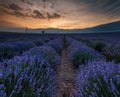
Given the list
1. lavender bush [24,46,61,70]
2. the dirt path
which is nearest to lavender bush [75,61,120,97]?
the dirt path

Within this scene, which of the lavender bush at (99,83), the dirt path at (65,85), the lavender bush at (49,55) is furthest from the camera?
the lavender bush at (49,55)

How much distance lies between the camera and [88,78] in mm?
2410

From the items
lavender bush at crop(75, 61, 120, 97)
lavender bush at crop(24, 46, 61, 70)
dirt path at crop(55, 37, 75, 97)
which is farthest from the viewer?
lavender bush at crop(24, 46, 61, 70)

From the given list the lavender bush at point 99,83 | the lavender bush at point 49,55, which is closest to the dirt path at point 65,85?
the lavender bush at point 49,55

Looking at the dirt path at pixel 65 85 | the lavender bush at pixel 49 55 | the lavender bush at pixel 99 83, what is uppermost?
the lavender bush at pixel 99 83

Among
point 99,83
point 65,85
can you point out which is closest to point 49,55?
point 65,85

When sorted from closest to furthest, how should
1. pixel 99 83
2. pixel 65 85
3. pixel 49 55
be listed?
pixel 99 83 → pixel 65 85 → pixel 49 55

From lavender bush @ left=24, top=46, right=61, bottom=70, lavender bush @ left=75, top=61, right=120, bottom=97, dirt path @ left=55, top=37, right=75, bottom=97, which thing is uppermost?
lavender bush @ left=75, top=61, right=120, bottom=97

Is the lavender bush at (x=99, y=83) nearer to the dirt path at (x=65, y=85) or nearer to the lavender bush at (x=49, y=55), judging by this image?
the dirt path at (x=65, y=85)

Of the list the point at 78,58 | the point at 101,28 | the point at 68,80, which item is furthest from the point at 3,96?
the point at 101,28

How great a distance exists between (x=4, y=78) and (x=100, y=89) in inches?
40.6

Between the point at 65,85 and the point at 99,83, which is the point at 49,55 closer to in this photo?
the point at 65,85

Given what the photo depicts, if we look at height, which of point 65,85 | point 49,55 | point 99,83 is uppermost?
point 99,83

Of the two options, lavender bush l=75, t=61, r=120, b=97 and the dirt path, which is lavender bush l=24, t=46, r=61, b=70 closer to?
the dirt path
